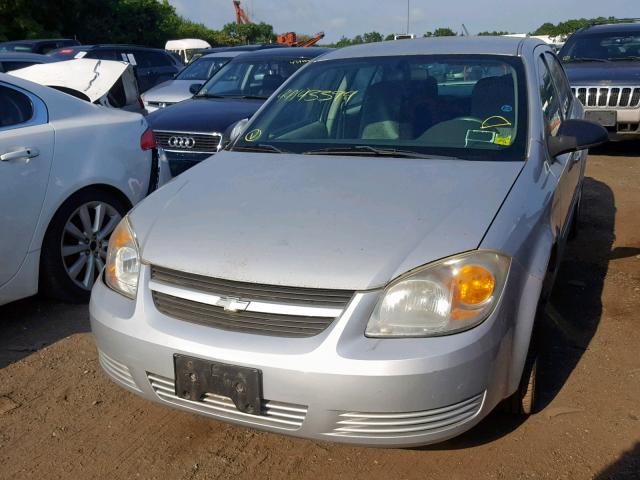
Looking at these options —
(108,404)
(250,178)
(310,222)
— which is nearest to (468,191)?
(310,222)

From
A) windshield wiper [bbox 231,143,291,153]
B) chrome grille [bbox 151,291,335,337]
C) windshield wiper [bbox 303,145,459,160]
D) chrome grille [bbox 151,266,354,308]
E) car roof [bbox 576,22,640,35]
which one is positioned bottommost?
chrome grille [bbox 151,291,335,337]

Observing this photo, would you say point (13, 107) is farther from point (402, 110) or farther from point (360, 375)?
point (360, 375)

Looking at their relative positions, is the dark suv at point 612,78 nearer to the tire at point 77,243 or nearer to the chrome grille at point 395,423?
Result: the tire at point 77,243

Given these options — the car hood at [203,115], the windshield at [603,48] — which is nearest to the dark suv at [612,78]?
the windshield at [603,48]

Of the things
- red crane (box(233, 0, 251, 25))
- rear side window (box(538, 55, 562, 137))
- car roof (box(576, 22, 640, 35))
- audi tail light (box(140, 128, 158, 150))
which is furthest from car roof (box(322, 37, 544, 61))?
red crane (box(233, 0, 251, 25))

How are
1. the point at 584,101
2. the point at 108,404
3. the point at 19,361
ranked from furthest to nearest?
1. the point at 584,101
2. the point at 19,361
3. the point at 108,404

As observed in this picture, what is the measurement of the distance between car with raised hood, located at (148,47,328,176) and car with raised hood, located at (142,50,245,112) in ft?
1.90

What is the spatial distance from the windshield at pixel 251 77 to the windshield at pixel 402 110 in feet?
13.0

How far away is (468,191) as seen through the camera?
276 cm

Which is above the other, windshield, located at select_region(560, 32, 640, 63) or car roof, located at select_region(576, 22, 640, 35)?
car roof, located at select_region(576, 22, 640, 35)

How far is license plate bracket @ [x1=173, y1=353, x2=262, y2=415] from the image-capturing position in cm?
229

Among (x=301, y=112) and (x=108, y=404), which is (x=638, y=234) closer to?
(x=301, y=112)

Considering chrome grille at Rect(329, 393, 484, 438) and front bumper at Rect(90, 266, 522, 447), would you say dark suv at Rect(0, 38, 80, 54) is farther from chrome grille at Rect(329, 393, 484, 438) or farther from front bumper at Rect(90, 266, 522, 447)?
chrome grille at Rect(329, 393, 484, 438)

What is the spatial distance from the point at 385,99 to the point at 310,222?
4.52 feet
